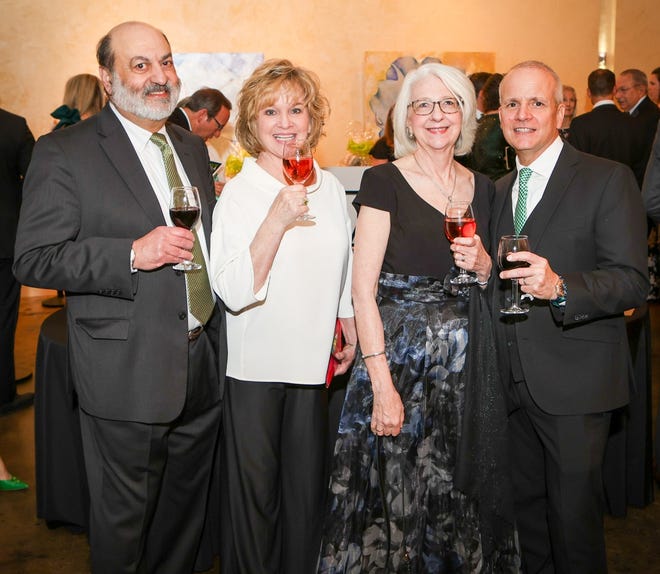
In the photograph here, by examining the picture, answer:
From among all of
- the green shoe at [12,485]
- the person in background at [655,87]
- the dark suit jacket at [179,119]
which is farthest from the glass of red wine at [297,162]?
the person in background at [655,87]

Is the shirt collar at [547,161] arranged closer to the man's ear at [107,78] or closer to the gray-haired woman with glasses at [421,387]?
the gray-haired woman with glasses at [421,387]

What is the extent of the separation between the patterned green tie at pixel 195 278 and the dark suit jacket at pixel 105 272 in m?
0.06

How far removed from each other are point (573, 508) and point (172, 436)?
138cm

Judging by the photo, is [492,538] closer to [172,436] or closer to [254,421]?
[254,421]

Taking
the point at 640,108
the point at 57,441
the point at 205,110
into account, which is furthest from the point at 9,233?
the point at 640,108

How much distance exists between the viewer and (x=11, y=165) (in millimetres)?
5254

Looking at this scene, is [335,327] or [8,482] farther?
[8,482]

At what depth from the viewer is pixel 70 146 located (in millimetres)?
2393

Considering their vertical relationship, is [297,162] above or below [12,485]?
above

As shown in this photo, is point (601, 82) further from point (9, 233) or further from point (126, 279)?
point (126, 279)

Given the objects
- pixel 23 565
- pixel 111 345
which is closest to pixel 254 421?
pixel 111 345

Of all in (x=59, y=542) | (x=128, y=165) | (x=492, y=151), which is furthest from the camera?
(x=492, y=151)

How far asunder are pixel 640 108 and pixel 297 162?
6339 mm

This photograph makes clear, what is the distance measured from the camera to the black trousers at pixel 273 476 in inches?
102
